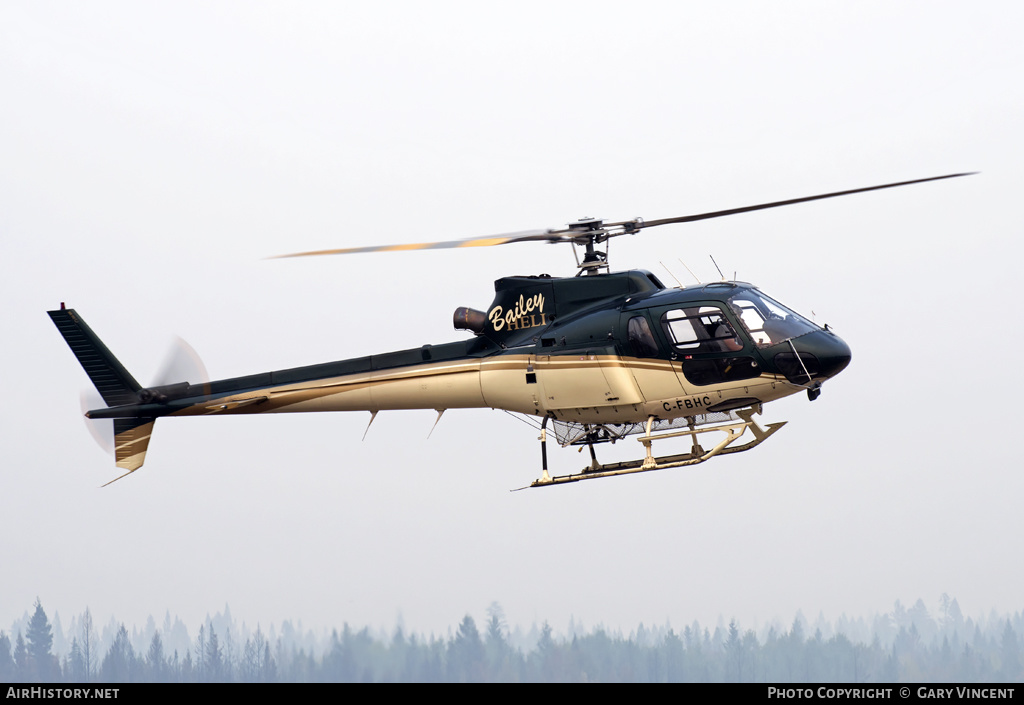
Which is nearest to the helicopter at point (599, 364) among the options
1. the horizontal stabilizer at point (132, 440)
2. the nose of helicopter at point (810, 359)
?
the nose of helicopter at point (810, 359)

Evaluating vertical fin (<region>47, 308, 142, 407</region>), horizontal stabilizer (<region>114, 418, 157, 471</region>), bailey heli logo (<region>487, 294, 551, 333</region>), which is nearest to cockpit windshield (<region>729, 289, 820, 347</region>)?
bailey heli logo (<region>487, 294, 551, 333</region>)

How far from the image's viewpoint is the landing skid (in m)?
20.2

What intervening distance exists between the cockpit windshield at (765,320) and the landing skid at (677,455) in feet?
5.46

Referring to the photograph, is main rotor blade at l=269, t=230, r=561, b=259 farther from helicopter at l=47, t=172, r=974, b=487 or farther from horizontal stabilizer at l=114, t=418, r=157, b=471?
horizontal stabilizer at l=114, t=418, r=157, b=471

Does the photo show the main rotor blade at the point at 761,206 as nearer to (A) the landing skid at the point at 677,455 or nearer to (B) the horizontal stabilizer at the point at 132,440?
(A) the landing skid at the point at 677,455

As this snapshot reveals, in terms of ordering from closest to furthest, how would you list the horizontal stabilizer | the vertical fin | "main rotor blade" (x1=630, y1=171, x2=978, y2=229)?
"main rotor blade" (x1=630, y1=171, x2=978, y2=229), the horizontal stabilizer, the vertical fin

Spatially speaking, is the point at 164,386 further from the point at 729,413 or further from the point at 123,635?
the point at 123,635

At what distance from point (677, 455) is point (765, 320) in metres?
2.75

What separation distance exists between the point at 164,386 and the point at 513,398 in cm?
768

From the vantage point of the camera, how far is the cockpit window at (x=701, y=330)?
1969 cm

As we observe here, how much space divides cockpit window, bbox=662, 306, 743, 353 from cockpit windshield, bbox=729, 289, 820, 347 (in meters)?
0.27

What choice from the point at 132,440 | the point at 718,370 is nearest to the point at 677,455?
the point at 718,370

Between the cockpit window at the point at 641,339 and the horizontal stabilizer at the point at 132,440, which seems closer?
the cockpit window at the point at 641,339
